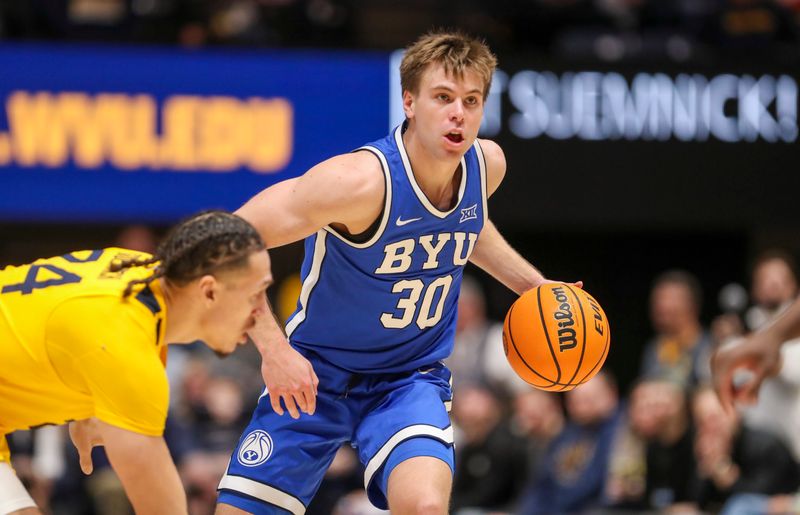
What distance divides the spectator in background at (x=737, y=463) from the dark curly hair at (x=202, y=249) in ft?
15.9

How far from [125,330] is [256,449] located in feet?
4.61

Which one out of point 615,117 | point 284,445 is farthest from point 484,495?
point 284,445

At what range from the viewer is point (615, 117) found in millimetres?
11094

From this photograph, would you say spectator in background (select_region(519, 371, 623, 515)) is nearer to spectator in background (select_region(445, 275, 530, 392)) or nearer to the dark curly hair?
spectator in background (select_region(445, 275, 530, 392))

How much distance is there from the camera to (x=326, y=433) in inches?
203

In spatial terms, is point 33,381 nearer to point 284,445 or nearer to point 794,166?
point 284,445

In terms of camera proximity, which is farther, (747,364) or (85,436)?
(85,436)

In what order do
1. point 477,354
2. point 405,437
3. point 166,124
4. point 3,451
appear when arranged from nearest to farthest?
1. point 3,451
2. point 405,437
3. point 477,354
4. point 166,124

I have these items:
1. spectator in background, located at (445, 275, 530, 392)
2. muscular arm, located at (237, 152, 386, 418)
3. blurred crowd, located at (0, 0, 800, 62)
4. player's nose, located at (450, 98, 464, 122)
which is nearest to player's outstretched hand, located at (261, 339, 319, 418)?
muscular arm, located at (237, 152, 386, 418)

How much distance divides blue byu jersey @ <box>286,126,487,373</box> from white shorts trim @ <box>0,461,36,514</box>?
1430mm

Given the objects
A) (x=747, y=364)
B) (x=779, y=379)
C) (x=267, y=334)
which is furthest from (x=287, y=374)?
(x=779, y=379)

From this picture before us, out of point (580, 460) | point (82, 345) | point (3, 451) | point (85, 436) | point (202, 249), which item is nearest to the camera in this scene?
point (82, 345)

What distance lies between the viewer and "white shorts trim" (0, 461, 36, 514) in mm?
4055

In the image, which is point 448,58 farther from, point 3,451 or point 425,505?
point 3,451
